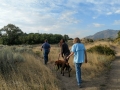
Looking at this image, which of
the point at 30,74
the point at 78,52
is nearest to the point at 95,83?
the point at 78,52

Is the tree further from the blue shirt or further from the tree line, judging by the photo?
the blue shirt

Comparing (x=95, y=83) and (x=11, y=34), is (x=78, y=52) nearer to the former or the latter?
(x=95, y=83)

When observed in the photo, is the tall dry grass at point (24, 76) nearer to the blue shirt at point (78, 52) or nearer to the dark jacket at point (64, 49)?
the blue shirt at point (78, 52)

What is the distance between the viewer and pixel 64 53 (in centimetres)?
1159

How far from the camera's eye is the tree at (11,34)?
222 ft

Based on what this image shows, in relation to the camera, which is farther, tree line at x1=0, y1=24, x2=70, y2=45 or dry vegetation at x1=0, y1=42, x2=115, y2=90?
tree line at x1=0, y1=24, x2=70, y2=45

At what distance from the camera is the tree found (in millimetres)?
67625

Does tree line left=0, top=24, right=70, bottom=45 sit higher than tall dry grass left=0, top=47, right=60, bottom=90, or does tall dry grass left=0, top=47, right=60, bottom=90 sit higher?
tree line left=0, top=24, right=70, bottom=45

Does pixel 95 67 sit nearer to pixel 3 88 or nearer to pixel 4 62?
pixel 4 62

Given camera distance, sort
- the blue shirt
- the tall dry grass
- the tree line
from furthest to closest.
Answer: the tree line
the blue shirt
the tall dry grass

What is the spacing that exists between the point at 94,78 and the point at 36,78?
2.95 meters

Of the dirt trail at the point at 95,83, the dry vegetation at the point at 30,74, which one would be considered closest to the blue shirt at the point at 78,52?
the dirt trail at the point at 95,83

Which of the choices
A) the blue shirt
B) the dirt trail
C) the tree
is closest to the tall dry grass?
the dirt trail

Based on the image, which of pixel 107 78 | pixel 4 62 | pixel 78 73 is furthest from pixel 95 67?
pixel 4 62
